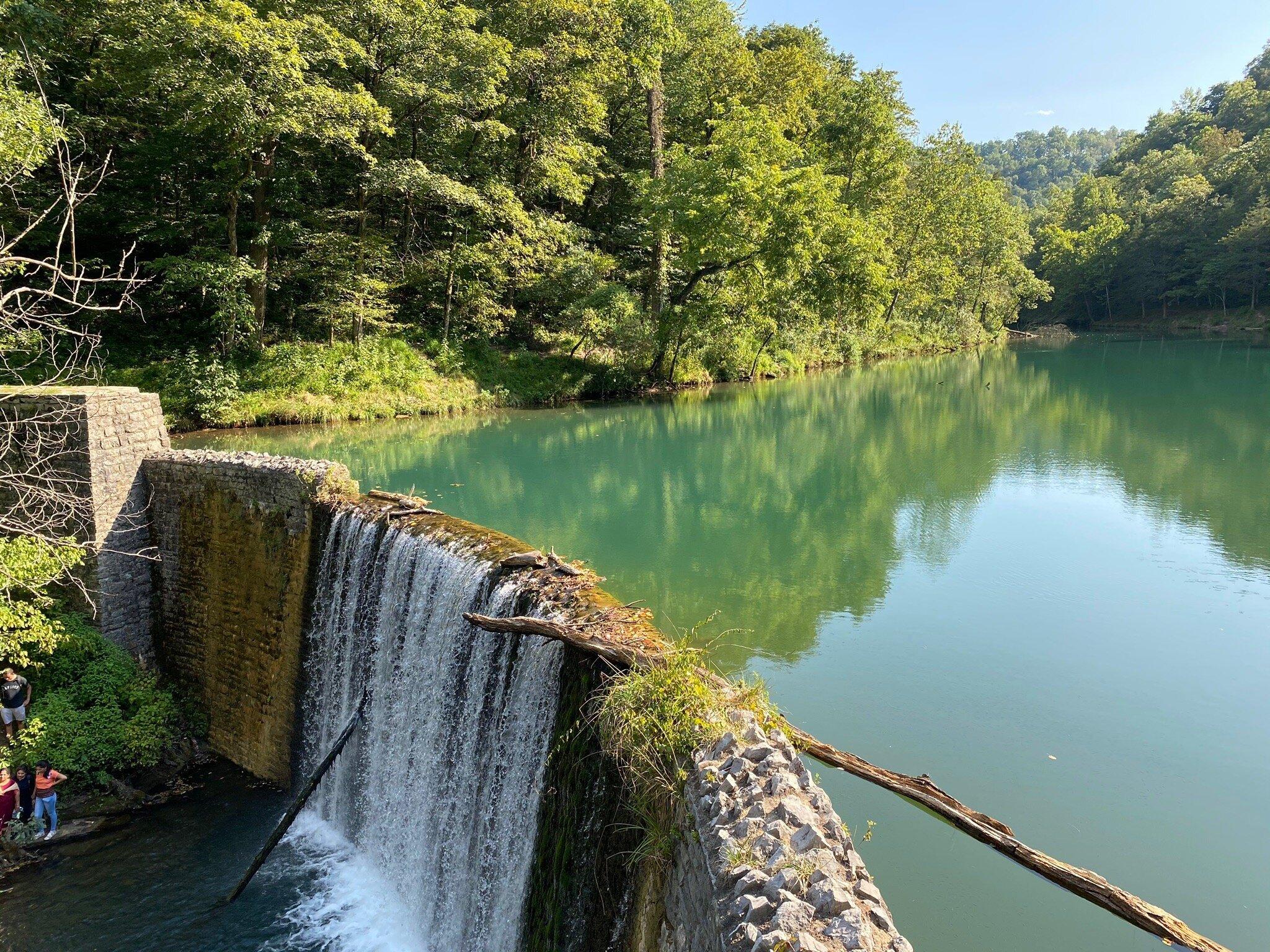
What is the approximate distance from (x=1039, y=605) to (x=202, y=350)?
18.8m

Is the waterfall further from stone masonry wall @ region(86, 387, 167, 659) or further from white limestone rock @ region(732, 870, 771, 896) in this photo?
stone masonry wall @ region(86, 387, 167, 659)

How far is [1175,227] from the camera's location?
172ft

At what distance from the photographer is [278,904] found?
6.36 metres

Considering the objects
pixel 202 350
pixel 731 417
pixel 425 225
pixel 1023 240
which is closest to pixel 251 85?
pixel 202 350

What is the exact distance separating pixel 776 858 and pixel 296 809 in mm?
5521

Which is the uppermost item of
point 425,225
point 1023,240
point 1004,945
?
point 1023,240

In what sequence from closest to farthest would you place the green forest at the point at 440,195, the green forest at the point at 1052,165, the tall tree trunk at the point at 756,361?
the green forest at the point at 440,195 < the tall tree trunk at the point at 756,361 < the green forest at the point at 1052,165

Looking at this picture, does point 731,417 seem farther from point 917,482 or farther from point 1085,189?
point 1085,189

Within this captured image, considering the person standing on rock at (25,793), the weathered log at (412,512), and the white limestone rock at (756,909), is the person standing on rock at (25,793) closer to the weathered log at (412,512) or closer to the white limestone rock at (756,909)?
the weathered log at (412,512)

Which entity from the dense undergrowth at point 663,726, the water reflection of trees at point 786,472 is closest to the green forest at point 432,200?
the water reflection of trees at point 786,472

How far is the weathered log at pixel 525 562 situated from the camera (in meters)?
5.84

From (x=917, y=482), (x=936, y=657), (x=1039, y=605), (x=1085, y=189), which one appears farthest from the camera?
(x=1085, y=189)

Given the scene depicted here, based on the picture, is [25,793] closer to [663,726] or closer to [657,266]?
[663,726]

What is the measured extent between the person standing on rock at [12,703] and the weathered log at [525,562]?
5.38 m
